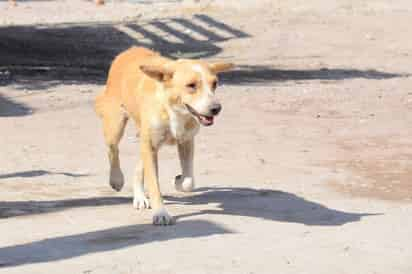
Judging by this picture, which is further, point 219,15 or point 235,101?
point 219,15

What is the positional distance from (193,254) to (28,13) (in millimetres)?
22288

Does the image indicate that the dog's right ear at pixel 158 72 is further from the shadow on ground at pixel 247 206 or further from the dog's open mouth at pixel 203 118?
the shadow on ground at pixel 247 206

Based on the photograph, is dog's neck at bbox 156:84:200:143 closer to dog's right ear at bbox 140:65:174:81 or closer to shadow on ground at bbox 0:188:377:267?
dog's right ear at bbox 140:65:174:81

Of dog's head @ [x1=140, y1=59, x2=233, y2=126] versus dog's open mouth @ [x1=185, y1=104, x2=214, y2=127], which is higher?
dog's head @ [x1=140, y1=59, x2=233, y2=126]

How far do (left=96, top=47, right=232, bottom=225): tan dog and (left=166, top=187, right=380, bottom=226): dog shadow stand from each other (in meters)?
0.39

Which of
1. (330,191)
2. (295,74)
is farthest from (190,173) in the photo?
(295,74)

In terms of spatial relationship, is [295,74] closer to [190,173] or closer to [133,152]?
[133,152]

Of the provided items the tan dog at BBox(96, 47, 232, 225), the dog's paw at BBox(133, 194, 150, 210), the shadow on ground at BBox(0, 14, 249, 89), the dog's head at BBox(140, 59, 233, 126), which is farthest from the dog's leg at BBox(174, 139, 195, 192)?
the shadow on ground at BBox(0, 14, 249, 89)

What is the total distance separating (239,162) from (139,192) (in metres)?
A: 2.52

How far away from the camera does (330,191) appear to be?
11.5 meters

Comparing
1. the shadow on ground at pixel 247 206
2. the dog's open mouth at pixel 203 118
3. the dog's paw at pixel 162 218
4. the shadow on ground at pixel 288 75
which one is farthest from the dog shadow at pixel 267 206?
the shadow on ground at pixel 288 75

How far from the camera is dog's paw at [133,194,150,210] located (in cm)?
1053

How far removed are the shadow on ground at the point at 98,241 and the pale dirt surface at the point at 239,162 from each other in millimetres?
15

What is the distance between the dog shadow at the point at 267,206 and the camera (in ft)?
33.3
